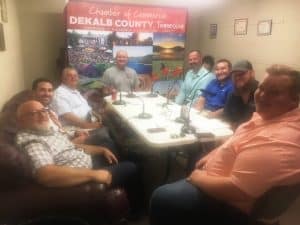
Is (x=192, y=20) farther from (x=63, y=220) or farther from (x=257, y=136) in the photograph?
(x=63, y=220)

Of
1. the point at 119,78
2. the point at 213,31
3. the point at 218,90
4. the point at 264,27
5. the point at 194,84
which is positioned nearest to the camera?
the point at 218,90

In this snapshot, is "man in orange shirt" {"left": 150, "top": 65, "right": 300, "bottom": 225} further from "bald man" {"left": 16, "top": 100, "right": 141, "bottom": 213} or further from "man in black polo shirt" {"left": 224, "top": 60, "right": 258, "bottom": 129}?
"man in black polo shirt" {"left": 224, "top": 60, "right": 258, "bottom": 129}

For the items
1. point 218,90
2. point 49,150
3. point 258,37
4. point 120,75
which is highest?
point 258,37

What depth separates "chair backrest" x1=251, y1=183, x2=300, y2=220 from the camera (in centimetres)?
117

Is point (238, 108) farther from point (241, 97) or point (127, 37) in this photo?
point (127, 37)

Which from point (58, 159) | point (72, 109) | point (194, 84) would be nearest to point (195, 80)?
point (194, 84)

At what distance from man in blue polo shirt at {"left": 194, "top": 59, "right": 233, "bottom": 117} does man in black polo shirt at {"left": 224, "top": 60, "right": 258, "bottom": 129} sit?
42cm

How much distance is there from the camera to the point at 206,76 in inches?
147

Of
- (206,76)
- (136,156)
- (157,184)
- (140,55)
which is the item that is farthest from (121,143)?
(140,55)

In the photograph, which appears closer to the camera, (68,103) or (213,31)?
(68,103)

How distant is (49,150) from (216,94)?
2.24m

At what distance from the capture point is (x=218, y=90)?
129 inches

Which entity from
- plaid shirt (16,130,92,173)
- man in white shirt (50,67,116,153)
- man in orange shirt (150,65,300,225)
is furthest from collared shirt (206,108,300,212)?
man in white shirt (50,67,116,153)

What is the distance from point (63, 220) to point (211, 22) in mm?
4039
